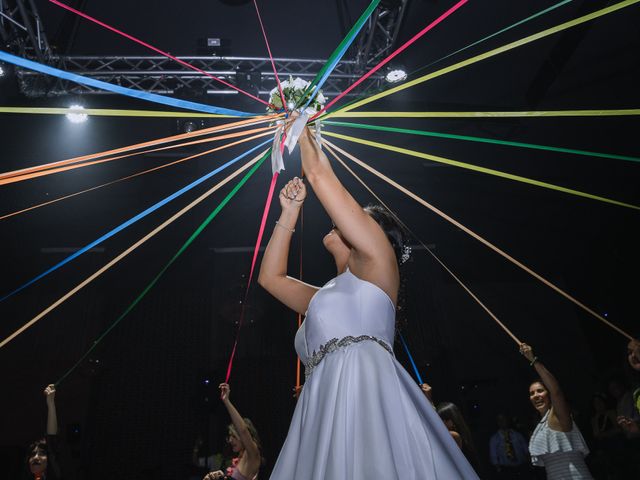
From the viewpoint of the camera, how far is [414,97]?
715cm

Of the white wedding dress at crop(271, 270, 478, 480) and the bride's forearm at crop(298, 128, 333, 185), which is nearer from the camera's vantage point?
the white wedding dress at crop(271, 270, 478, 480)

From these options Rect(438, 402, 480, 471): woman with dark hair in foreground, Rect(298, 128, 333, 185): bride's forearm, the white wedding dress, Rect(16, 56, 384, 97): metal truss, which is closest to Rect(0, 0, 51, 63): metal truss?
Rect(16, 56, 384, 97): metal truss

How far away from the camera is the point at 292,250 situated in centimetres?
965

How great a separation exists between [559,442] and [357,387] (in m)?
3.58

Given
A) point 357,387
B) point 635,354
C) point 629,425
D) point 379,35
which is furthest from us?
point 379,35

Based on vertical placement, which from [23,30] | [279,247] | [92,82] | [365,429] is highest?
[23,30]

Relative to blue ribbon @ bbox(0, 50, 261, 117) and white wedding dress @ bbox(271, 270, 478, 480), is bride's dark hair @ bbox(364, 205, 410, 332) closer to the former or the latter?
white wedding dress @ bbox(271, 270, 478, 480)

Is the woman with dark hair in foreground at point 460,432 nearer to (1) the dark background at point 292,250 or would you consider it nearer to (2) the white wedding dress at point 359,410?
(2) the white wedding dress at point 359,410

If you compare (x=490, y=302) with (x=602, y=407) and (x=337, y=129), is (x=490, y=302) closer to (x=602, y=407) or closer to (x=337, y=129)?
(x=602, y=407)

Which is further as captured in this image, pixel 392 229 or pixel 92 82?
pixel 392 229

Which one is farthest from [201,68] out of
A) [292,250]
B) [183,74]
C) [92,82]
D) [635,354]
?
[635,354]

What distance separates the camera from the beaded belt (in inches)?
73.6

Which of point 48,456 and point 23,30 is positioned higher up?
point 23,30

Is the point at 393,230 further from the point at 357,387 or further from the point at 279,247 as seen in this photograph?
the point at 357,387
